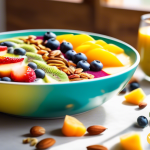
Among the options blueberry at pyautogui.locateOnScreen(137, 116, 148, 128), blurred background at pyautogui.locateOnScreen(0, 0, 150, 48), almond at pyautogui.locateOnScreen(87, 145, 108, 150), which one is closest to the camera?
almond at pyautogui.locateOnScreen(87, 145, 108, 150)

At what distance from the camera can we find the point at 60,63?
3.04 feet

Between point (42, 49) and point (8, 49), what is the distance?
140 millimetres

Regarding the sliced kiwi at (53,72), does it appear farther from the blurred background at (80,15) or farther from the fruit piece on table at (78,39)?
the blurred background at (80,15)

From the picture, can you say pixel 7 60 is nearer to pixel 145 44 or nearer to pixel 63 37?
pixel 63 37

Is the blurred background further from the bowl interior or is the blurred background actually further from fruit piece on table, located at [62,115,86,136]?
fruit piece on table, located at [62,115,86,136]

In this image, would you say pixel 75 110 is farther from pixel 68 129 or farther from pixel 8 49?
pixel 8 49

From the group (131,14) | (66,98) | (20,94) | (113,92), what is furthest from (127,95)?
(131,14)

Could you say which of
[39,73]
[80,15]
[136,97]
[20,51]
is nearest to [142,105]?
[136,97]

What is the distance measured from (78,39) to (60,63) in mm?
274

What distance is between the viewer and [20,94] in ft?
2.34

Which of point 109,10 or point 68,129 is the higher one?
point 109,10

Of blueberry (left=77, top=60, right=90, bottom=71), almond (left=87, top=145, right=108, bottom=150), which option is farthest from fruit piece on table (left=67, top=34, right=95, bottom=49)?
almond (left=87, top=145, right=108, bottom=150)

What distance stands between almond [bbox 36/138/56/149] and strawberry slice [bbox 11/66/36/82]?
19 cm

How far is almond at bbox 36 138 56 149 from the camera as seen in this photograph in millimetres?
681
